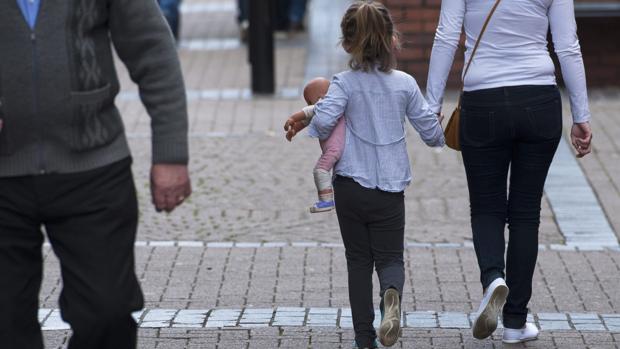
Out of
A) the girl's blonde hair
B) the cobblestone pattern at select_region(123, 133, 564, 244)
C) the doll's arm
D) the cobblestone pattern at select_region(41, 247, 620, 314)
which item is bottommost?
the cobblestone pattern at select_region(123, 133, 564, 244)

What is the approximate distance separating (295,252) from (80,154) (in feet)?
11.2

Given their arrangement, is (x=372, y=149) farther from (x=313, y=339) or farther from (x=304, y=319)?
(x=304, y=319)

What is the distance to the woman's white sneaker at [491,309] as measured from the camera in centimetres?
474

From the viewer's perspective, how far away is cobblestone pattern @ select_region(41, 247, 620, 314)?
5.77 metres

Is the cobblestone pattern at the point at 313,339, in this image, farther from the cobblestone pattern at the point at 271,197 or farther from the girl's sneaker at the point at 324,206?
the cobblestone pattern at the point at 271,197

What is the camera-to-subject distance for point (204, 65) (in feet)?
41.6

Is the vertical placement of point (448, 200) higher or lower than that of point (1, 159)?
lower

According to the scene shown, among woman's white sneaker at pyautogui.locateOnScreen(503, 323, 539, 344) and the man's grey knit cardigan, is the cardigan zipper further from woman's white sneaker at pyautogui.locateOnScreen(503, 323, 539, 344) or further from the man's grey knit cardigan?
woman's white sneaker at pyautogui.locateOnScreen(503, 323, 539, 344)

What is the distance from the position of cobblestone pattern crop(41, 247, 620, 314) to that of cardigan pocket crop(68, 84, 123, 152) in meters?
2.36

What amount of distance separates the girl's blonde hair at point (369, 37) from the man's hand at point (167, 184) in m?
1.32

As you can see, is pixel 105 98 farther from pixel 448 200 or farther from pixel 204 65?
pixel 204 65

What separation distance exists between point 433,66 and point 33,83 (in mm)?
2011

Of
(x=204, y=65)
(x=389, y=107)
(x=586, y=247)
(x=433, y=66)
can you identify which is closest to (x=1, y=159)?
(x=389, y=107)

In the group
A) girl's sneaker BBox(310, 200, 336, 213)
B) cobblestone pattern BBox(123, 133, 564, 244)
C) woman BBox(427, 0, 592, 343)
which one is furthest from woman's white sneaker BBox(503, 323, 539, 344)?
cobblestone pattern BBox(123, 133, 564, 244)
